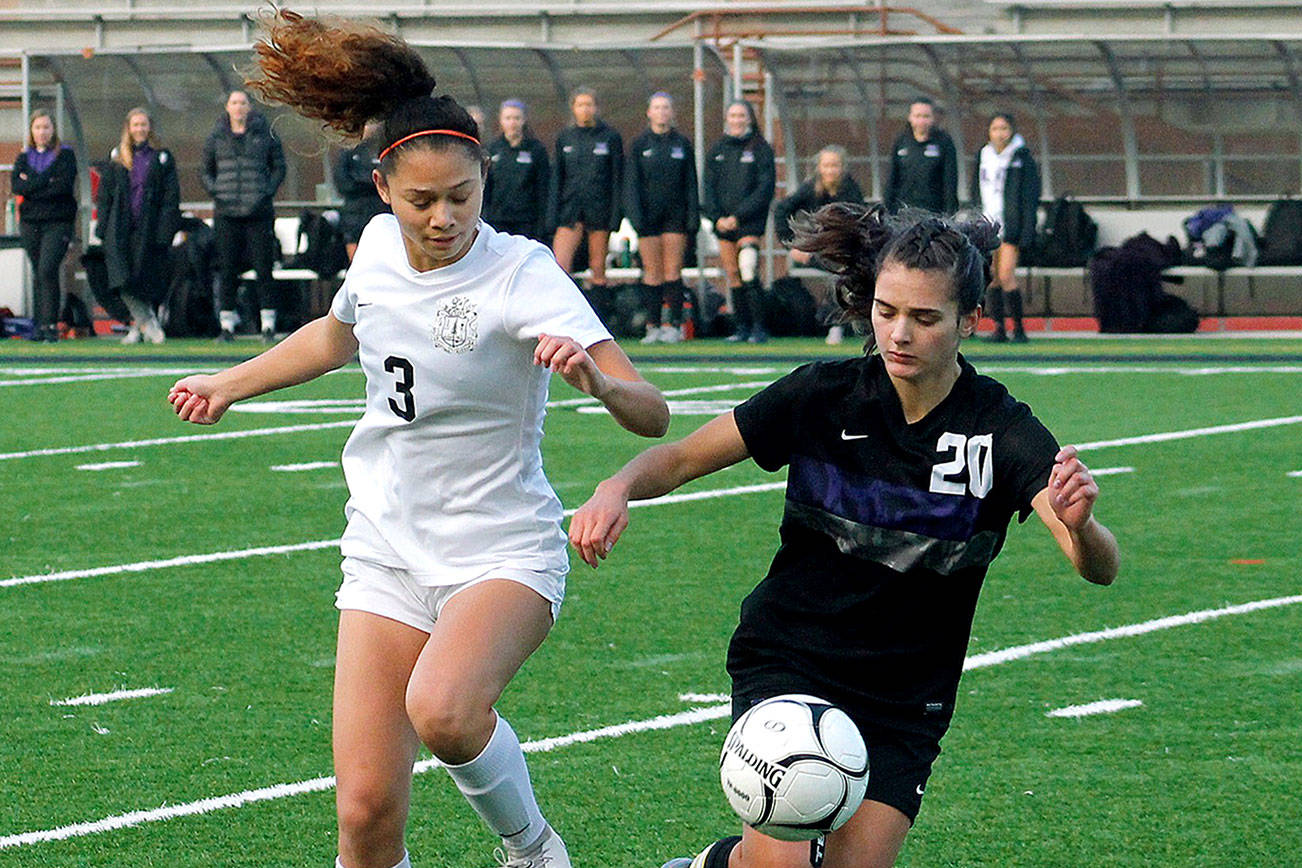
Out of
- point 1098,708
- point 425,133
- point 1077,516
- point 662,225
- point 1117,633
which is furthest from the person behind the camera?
point 662,225

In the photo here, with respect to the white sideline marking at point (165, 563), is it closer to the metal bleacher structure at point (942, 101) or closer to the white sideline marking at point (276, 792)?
the white sideline marking at point (276, 792)

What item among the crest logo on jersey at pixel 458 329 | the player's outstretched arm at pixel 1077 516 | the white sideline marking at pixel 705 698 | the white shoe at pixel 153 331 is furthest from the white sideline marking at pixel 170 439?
the player's outstretched arm at pixel 1077 516

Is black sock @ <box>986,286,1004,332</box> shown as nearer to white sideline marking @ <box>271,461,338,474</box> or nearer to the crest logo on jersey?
white sideline marking @ <box>271,461,338,474</box>

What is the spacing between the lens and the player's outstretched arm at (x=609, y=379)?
4.32 metres

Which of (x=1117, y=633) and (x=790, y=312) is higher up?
(x=790, y=312)

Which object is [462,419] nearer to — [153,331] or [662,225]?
[662,225]

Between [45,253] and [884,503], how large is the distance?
17742mm

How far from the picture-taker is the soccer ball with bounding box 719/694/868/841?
422 centimetres

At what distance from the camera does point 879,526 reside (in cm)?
450

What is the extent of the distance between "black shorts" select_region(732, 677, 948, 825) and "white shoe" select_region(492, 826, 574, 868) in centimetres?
53

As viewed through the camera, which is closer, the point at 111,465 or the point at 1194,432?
the point at 111,465

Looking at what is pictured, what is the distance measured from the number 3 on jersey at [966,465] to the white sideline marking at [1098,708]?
2049 millimetres

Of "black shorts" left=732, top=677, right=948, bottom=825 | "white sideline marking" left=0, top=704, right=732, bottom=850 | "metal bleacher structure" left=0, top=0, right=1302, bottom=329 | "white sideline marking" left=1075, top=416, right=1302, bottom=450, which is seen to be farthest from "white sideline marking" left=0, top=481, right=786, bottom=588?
"metal bleacher structure" left=0, top=0, right=1302, bottom=329

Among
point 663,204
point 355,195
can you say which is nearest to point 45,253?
point 355,195
